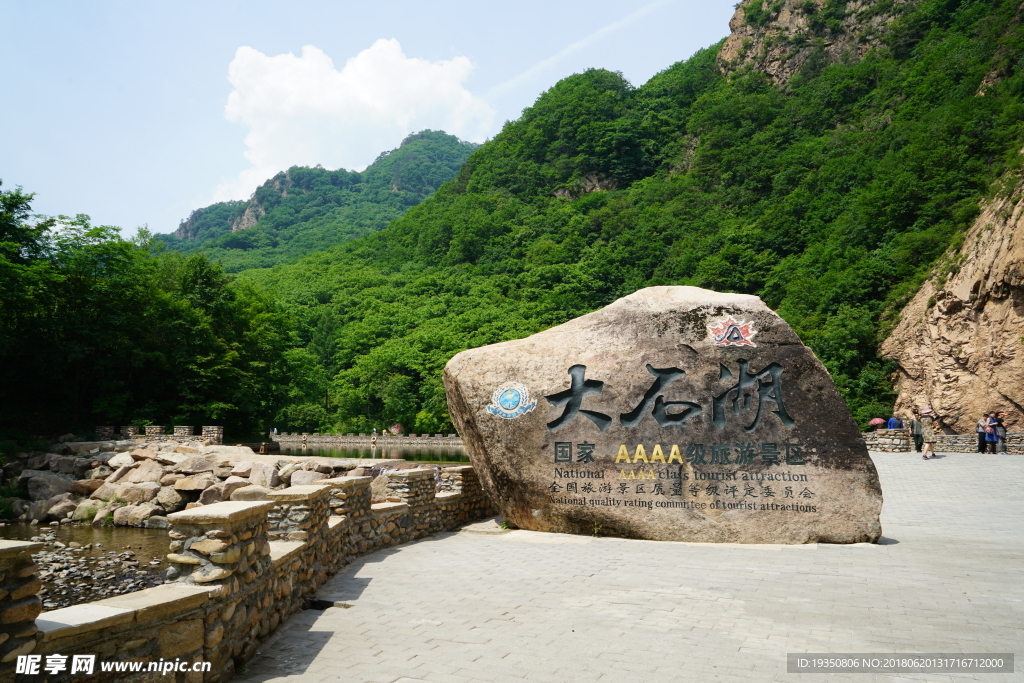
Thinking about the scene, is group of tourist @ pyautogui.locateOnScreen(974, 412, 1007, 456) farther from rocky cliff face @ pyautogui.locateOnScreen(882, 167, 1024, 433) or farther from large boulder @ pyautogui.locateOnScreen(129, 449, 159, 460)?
large boulder @ pyautogui.locateOnScreen(129, 449, 159, 460)

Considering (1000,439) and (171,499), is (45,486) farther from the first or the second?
(1000,439)

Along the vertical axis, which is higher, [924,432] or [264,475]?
[924,432]

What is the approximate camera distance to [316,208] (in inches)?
3922

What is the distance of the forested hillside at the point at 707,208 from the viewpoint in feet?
103

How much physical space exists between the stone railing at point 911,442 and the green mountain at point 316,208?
67.8 metres

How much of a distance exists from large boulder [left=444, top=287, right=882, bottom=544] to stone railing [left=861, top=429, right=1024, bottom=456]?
12745mm

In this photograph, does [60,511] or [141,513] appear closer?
[141,513]

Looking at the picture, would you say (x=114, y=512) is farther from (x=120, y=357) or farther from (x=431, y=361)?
(x=431, y=361)

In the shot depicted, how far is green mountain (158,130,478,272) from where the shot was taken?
84938 mm

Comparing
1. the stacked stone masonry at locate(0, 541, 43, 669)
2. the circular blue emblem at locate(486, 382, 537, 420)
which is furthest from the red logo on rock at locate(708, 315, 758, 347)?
the stacked stone masonry at locate(0, 541, 43, 669)

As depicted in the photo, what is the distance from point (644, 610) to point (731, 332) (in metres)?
5.01

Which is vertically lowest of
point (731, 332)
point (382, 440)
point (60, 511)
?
point (60, 511)

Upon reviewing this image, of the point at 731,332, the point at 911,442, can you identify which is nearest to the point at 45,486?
the point at 731,332

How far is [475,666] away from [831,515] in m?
6.05
